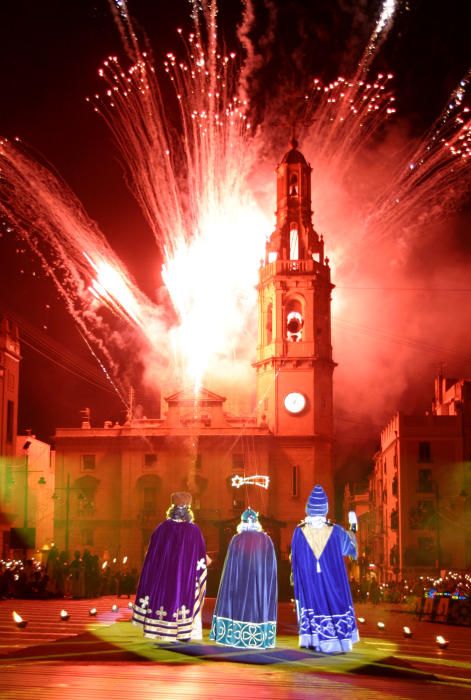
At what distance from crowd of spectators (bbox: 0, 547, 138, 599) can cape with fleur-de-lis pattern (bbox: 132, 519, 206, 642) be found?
1400 cm

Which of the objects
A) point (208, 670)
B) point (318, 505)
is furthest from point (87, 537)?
point (208, 670)

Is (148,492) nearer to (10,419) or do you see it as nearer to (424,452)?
(10,419)

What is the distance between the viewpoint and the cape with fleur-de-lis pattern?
41.2 ft

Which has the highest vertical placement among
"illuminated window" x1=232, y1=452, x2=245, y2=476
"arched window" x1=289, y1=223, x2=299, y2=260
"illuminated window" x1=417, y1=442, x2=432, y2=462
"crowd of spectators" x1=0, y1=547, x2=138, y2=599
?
"arched window" x1=289, y1=223, x2=299, y2=260

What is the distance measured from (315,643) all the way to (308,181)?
48.2 m

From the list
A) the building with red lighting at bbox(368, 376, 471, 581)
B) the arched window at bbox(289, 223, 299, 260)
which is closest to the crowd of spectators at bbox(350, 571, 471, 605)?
the building with red lighting at bbox(368, 376, 471, 581)

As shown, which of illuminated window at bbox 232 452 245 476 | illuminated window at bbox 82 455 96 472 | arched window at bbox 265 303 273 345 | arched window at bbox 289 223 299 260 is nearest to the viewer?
illuminated window at bbox 232 452 245 476

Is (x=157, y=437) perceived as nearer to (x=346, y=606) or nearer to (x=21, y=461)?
(x=21, y=461)

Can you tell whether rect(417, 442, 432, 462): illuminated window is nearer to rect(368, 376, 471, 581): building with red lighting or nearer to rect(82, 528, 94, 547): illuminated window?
rect(368, 376, 471, 581): building with red lighting

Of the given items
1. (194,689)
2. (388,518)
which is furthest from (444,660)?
(388,518)

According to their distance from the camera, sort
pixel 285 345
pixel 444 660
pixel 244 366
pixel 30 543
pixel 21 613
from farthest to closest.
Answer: pixel 244 366, pixel 285 345, pixel 30 543, pixel 21 613, pixel 444 660

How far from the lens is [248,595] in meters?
12.4

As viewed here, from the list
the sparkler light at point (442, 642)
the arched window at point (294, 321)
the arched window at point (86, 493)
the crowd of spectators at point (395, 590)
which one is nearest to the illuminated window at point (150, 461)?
the arched window at point (86, 493)

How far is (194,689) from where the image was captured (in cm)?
879
